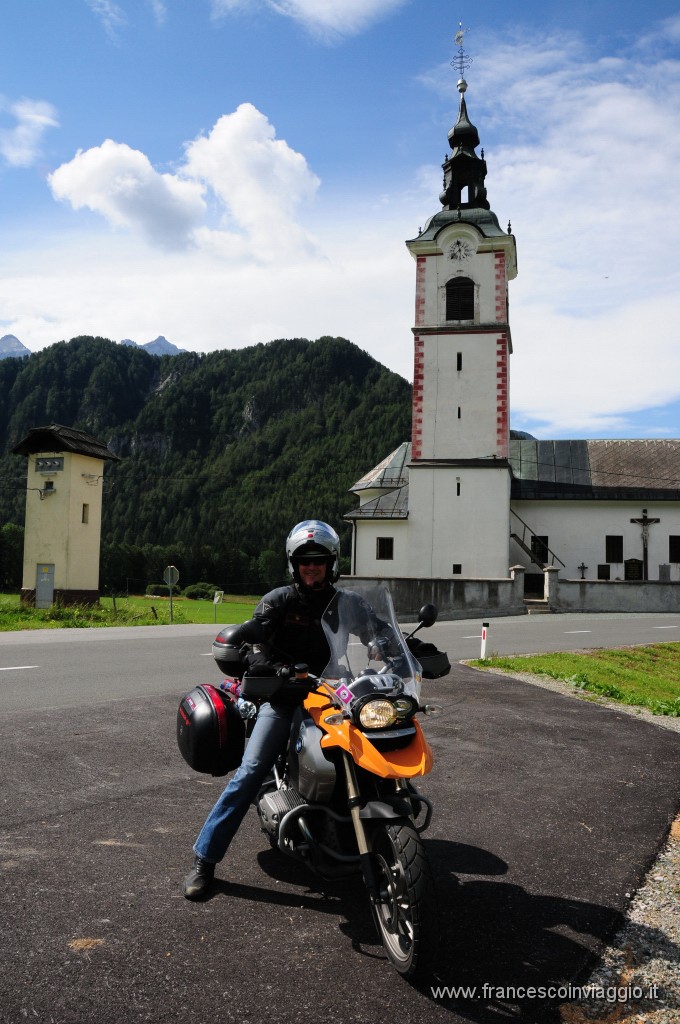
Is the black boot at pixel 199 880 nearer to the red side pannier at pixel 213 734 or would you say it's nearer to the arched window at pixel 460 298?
the red side pannier at pixel 213 734

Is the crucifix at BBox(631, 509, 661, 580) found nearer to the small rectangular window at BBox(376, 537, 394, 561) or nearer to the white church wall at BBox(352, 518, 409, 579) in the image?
the white church wall at BBox(352, 518, 409, 579)

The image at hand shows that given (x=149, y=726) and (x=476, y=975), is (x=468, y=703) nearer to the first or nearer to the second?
(x=149, y=726)

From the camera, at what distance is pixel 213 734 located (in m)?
4.19

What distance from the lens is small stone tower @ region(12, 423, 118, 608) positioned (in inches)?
1494

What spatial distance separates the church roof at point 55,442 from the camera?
128 feet

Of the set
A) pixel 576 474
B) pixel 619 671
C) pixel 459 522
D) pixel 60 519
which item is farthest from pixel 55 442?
pixel 619 671

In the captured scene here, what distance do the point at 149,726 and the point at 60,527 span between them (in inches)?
1293

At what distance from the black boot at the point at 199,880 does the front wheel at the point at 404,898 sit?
3.00 ft

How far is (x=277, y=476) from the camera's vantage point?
145 meters

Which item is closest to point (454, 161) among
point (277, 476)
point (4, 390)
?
point (277, 476)

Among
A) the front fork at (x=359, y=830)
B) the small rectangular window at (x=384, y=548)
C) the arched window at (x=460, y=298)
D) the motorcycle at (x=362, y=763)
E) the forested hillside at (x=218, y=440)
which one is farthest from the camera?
the forested hillside at (x=218, y=440)

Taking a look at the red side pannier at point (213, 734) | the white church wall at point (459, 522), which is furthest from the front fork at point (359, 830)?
the white church wall at point (459, 522)

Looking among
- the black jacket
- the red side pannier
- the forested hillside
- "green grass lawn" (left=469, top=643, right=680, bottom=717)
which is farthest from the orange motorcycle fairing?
the forested hillside

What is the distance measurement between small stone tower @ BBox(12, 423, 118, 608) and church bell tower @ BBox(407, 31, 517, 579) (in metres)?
15.7
